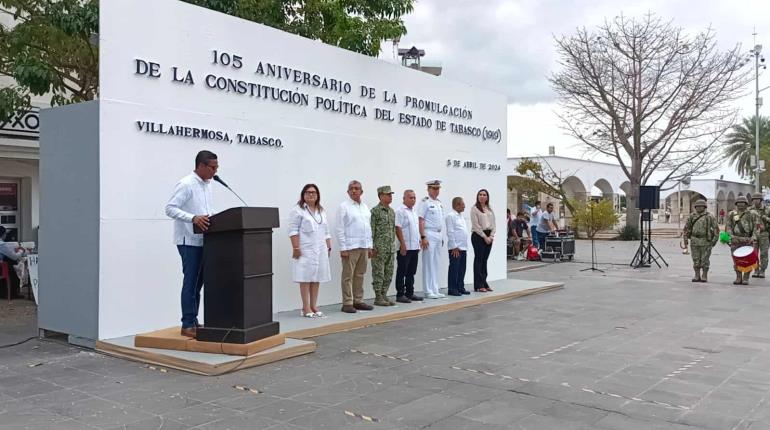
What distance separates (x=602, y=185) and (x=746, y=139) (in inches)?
537

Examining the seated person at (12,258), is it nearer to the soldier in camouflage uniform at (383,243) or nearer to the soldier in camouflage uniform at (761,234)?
the soldier in camouflage uniform at (383,243)

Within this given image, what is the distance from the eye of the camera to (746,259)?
12.7 m

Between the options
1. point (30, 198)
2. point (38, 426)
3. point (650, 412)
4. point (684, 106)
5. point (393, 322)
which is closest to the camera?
point (38, 426)

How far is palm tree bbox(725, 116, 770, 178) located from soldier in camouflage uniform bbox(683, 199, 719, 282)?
38957mm

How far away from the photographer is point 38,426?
169 inches

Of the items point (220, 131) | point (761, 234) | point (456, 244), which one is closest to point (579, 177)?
point (761, 234)

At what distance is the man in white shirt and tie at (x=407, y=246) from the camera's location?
9531 mm

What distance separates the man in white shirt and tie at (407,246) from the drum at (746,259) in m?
6.90

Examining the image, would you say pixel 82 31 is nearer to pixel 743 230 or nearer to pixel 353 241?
pixel 353 241

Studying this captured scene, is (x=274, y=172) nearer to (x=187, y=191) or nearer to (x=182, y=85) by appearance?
(x=182, y=85)

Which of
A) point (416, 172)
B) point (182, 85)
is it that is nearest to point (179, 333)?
point (182, 85)

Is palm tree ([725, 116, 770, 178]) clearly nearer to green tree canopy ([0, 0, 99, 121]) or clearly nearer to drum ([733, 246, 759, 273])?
drum ([733, 246, 759, 273])

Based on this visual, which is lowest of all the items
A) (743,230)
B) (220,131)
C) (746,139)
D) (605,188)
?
(743,230)

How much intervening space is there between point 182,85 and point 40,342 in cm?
310
